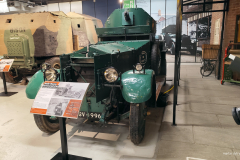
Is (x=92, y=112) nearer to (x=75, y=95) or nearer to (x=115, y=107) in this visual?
(x=115, y=107)

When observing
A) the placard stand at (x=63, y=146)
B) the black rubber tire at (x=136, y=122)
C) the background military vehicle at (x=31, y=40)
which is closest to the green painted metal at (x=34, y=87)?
the placard stand at (x=63, y=146)

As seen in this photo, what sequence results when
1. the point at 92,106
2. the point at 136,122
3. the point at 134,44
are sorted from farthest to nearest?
the point at 134,44
the point at 92,106
the point at 136,122

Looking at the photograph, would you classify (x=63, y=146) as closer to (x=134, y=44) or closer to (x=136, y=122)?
(x=136, y=122)

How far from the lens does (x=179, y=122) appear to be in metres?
3.88

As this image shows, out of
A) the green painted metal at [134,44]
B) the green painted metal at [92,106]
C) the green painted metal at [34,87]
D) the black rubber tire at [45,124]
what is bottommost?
the black rubber tire at [45,124]

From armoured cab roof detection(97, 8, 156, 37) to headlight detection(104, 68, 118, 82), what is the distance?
8.29 feet

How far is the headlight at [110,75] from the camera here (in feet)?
8.99

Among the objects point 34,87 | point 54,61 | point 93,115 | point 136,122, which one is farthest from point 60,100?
point 54,61

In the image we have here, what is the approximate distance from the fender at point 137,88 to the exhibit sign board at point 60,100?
0.67m

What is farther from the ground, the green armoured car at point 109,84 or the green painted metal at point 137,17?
the green painted metal at point 137,17

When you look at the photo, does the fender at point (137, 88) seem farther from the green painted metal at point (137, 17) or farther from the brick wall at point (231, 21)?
the brick wall at point (231, 21)

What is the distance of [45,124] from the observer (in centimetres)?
335

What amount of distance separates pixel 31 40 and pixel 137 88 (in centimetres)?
587

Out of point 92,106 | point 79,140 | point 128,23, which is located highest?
point 128,23
